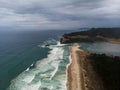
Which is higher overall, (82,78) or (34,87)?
(82,78)

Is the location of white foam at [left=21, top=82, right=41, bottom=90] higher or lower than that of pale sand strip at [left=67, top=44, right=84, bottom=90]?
lower

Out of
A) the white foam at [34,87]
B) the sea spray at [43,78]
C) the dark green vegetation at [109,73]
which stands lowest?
the white foam at [34,87]

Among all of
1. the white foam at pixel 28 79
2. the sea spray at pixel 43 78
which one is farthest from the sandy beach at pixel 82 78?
the white foam at pixel 28 79

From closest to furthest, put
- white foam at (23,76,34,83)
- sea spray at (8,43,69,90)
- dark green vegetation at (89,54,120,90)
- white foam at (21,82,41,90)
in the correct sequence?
dark green vegetation at (89,54,120,90)
white foam at (21,82,41,90)
sea spray at (8,43,69,90)
white foam at (23,76,34,83)

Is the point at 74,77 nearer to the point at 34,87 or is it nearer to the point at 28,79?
the point at 34,87

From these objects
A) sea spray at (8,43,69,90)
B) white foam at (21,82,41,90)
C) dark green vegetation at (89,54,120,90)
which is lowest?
white foam at (21,82,41,90)

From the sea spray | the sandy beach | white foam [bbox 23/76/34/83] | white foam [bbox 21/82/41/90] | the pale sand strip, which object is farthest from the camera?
white foam [bbox 23/76/34/83]

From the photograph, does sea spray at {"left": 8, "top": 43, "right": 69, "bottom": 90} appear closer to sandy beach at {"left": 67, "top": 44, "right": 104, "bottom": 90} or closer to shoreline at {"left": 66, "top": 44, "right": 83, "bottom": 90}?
shoreline at {"left": 66, "top": 44, "right": 83, "bottom": 90}

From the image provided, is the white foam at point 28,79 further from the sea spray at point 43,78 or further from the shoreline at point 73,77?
the shoreline at point 73,77

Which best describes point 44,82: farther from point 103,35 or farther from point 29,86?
point 103,35

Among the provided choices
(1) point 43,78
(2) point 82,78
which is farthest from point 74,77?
(1) point 43,78

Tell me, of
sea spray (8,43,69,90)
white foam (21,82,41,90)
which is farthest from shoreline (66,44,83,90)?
white foam (21,82,41,90)

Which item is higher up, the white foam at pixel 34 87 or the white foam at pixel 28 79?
the white foam at pixel 28 79
